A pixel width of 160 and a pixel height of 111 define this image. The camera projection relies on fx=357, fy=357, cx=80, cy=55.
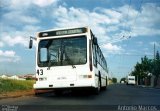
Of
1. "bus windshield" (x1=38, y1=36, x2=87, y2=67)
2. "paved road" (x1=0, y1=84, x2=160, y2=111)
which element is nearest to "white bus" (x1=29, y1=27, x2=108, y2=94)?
"bus windshield" (x1=38, y1=36, x2=87, y2=67)

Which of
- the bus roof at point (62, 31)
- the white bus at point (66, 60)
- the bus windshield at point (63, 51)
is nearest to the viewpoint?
the white bus at point (66, 60)

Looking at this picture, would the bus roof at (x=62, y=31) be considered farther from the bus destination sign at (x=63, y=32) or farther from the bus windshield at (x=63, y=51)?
the bus windshield at (x=63, y=51)

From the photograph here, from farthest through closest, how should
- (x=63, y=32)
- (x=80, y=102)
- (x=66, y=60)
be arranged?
1. (x=63, y=32)
2. (x=66, y=60)
3. (x=80, y=102)

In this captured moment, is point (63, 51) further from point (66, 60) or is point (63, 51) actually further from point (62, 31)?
point (62, 31)

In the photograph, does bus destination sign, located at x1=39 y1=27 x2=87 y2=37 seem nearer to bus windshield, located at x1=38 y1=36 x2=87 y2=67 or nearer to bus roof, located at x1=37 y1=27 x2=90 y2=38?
bus roof, located at x1=37 y1=27 x2=90 y2=38

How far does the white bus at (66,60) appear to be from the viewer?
1742cm

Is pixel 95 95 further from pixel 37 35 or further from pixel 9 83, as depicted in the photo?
pixel 9 83

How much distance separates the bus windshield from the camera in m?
17.7

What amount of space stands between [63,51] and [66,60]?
0.47m

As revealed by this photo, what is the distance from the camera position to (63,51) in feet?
58.2

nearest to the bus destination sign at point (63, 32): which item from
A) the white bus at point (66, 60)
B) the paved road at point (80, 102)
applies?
the white bus at point (66, 60)

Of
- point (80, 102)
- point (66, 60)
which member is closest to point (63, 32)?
point (66, 60)

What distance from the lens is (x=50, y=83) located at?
1761cm

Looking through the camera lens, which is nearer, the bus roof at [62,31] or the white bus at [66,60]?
the white bus at [66,60]
